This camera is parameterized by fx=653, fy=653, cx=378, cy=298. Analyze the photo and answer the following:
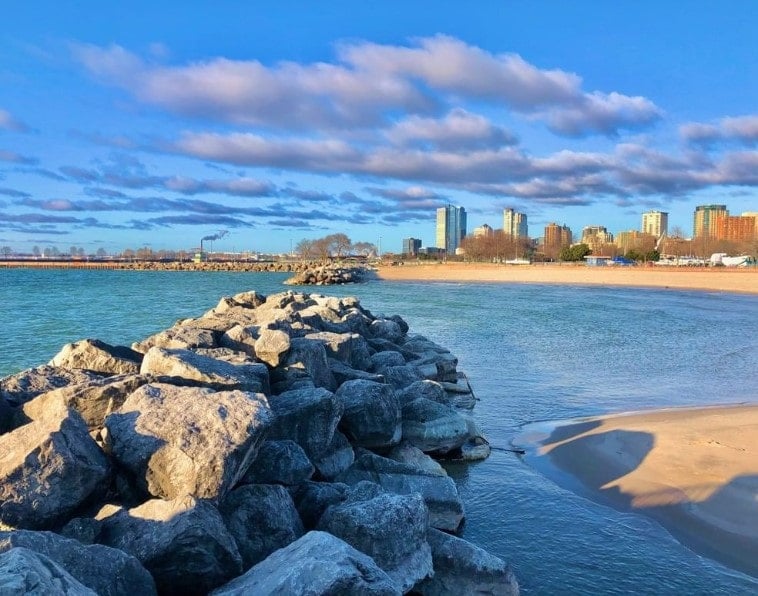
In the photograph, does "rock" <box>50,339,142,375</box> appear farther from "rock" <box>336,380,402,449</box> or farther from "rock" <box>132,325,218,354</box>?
"rock" <box>336,380,402,449</box>

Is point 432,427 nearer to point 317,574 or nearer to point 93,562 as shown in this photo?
point 317,574

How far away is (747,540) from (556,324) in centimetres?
2130

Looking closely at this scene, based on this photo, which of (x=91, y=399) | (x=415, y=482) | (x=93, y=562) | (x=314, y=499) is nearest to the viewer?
(x=93, y=562)

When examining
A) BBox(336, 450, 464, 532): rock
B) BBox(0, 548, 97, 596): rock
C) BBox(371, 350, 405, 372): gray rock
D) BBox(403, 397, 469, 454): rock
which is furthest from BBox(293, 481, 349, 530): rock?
BBox(371, 350, 405, 372): gray rock

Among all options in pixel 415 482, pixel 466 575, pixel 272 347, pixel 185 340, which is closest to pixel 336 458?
pixel 415 482

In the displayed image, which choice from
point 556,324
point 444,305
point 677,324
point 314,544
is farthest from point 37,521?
point 444,305

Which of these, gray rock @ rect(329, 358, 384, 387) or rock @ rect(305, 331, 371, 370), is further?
rock @ rect(305, 331, 371, 370)

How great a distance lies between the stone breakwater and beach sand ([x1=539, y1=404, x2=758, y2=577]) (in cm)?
214

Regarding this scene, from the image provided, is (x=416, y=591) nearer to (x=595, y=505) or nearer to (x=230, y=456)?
(x=230, y=456)

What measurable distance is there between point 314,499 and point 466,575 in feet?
4.40

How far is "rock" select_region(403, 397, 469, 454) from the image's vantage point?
8289 millimetres

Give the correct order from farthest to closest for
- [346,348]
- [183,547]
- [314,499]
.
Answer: [346,348], [314,499], [183,547]

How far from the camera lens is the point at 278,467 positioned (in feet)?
17.7

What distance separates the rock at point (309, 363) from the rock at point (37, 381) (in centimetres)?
210
